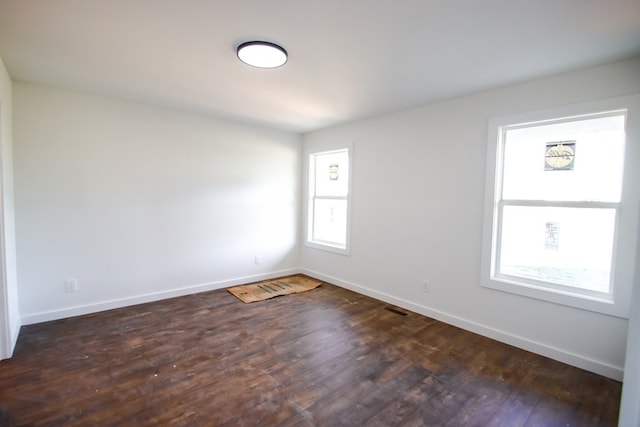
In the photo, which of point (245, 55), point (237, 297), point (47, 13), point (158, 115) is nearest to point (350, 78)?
point (245, 55)

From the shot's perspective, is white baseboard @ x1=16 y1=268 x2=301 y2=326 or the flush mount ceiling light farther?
white baseboard @ x1=16 y1=268 x2=301 y2=326

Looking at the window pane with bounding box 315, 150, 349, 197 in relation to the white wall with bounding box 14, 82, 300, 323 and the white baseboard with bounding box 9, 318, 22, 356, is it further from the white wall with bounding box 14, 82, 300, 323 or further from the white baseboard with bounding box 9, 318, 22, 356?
the white baseboard with bounding box 9, 318, 22, 356

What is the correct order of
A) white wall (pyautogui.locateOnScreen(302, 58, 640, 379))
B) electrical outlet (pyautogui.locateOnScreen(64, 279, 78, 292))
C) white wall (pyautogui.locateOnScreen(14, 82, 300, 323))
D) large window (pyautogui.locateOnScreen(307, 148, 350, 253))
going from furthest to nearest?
large window (pyautogui.locateOnScreen(307, 148, 350, 253)), electrical outlet (pyautogui.locateOnScreen(64, 279, 78, 292)), white wall (pyautogui.locateOnScreen(14, 82, 300, 323)), white wall (pyautogui.locateOnScreen(302, 58, 640, 379))

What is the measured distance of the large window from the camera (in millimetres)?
4645

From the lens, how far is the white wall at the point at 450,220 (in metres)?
2.42

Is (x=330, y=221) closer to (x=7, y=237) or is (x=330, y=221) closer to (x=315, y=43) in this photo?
(x=315, y=43)

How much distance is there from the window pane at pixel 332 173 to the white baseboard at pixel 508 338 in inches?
62.1

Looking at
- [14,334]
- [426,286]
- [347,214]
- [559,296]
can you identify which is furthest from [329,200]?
[14,334]

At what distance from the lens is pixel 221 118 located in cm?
418

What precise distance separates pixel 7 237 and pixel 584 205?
486 cm

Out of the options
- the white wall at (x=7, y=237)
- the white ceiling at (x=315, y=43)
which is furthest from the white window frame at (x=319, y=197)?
the white wall at (x=7, y=237)

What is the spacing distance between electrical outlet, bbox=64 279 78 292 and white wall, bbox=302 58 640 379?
3284 millimetres

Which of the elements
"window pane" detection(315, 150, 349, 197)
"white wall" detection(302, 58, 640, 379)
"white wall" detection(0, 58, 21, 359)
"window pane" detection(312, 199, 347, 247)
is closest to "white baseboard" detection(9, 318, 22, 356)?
"white wall" detection(0, 58, 21, 359)

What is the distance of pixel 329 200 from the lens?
4.89 metres
